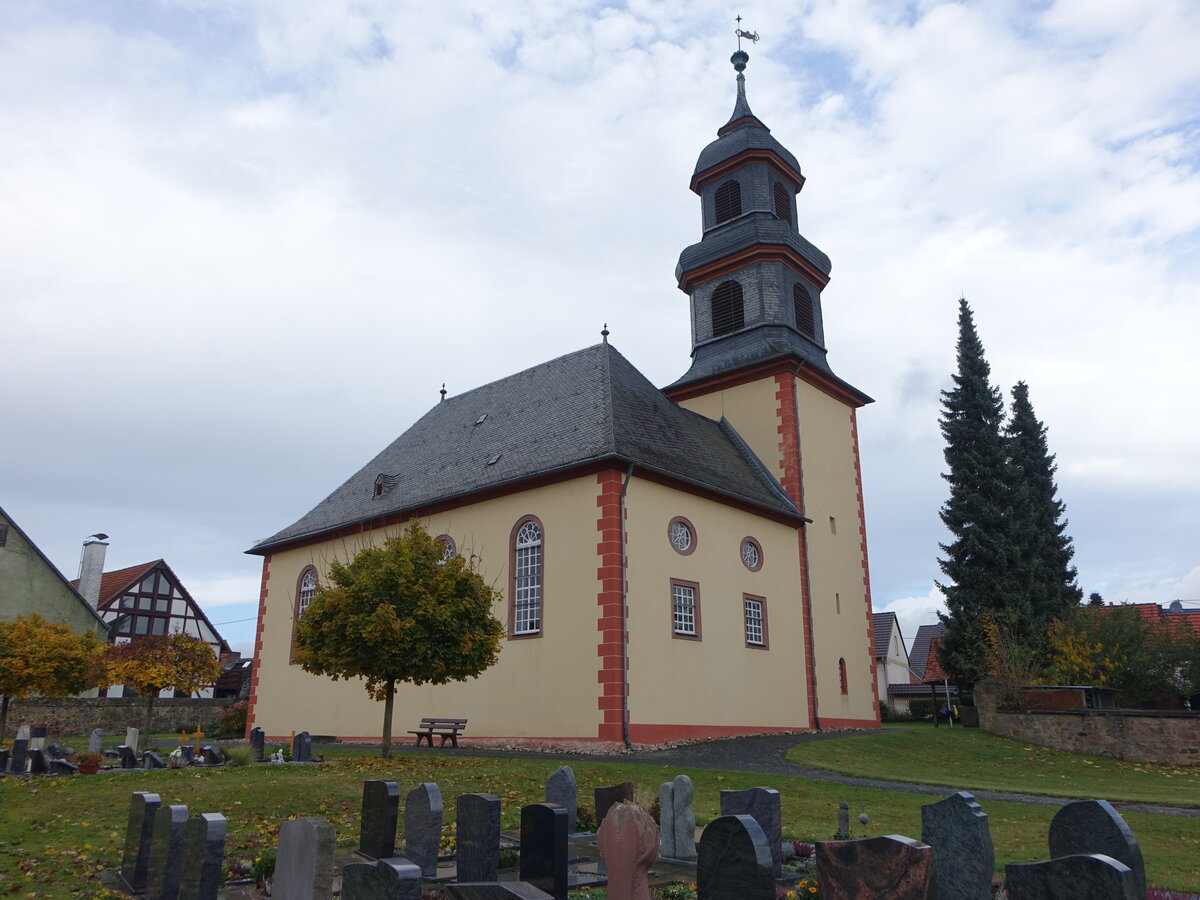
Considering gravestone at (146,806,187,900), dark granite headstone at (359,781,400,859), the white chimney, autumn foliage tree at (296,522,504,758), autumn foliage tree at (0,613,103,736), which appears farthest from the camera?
the white chimney

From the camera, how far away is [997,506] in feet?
99.0

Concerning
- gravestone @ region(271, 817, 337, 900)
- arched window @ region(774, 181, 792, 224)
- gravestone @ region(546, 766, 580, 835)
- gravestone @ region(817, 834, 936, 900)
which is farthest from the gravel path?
arched window @ region(774, 181, 792, 224)

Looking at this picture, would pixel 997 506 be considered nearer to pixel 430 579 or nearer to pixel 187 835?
pixel 430 579

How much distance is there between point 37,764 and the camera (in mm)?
13695

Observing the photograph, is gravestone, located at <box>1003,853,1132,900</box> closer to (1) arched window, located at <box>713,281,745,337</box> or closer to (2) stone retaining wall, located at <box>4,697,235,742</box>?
(1) arched window, located at <box>713,281,745,337</box>

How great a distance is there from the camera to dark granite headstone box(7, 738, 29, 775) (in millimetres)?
13719

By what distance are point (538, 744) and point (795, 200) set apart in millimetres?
18915

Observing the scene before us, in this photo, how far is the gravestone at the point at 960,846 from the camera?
5.75m

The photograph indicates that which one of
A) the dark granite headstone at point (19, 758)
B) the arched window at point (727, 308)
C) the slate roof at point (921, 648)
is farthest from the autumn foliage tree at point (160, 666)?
the slate roof at point (921, 648)

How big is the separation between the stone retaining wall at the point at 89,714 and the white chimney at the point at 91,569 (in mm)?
7988

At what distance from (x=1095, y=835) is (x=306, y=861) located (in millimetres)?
4750

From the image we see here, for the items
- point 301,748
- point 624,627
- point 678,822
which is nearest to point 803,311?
point 624,627

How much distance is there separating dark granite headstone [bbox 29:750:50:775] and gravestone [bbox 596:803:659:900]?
1118 cm

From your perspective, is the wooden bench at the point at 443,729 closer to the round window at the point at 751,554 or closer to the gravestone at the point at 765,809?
the round window at the point at 751,554
